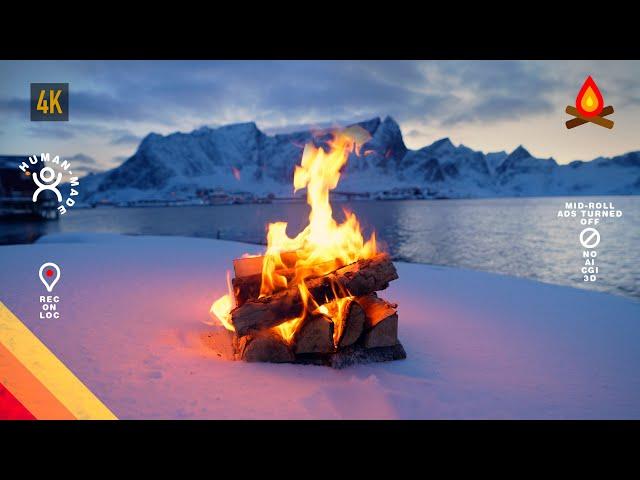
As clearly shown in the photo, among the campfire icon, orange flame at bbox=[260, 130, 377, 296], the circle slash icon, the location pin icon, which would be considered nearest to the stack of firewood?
orange flame at bbox=[260, 130, 377, 296]

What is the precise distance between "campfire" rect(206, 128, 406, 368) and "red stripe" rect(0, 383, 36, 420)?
2179mm

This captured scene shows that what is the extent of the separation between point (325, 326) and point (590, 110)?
13.6 ft

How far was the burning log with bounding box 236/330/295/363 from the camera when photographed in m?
4.90

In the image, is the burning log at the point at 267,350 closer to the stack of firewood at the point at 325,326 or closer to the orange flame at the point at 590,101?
the stack of firewood at the point at 325,326

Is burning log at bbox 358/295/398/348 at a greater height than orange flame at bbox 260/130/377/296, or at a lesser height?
lesser

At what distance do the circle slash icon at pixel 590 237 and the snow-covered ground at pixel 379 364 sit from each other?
157 cm

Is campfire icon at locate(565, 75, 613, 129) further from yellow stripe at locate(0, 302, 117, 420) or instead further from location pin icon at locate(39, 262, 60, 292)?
location pin icon at locate(39, 262, 60, 292)

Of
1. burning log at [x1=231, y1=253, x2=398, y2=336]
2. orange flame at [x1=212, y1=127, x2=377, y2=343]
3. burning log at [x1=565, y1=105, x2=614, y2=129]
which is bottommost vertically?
burning log at [x1=231, y1=253, x2=398, y2=336]

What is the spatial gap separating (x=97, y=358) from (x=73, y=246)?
11.1m

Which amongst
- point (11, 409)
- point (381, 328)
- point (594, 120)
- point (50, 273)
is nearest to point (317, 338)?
point (381, 328)

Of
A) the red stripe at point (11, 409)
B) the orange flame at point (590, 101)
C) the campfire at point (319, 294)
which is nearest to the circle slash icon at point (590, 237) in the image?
the orange flame at point (590, 101)

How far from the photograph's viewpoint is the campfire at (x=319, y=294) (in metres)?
4.99

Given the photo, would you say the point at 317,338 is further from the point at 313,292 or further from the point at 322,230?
the point at 322,230
